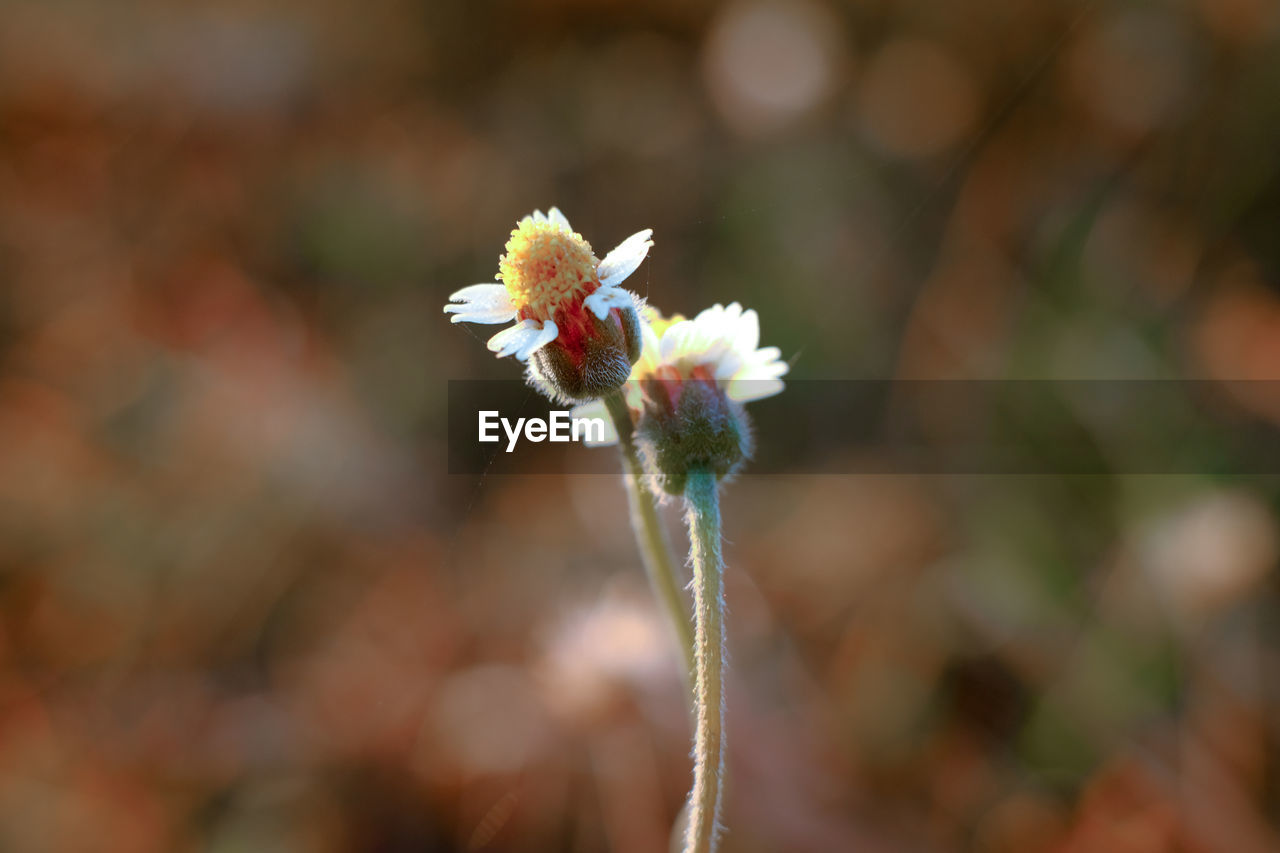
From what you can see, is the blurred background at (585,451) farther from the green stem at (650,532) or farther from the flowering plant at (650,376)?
the flowering plant at (650,376)

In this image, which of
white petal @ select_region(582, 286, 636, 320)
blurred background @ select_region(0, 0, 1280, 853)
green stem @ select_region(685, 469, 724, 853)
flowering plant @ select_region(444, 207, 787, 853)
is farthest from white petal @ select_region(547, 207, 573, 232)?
blurred background @ select_region(0, 0, 1280, 853)

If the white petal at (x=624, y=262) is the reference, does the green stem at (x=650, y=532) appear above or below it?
below

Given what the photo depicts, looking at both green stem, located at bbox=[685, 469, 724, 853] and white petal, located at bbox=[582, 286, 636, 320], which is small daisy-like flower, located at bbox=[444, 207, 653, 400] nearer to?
white petal, located at bbox=[582, 286, 636, 320]

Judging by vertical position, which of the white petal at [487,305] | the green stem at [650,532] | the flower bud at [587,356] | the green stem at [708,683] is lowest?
the green stem at [708,683]
